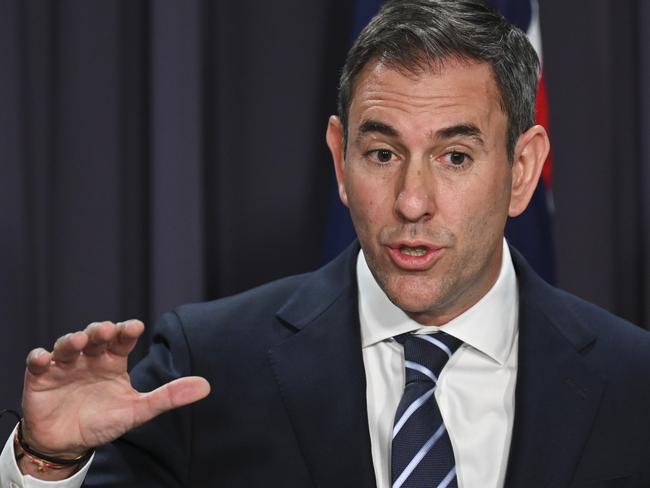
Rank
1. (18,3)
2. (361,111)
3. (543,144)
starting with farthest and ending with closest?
(18,3)
(543,144)
(361,111)

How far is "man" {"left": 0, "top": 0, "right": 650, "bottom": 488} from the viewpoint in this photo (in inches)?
66.7

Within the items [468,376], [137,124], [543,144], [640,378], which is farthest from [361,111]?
[137,124]

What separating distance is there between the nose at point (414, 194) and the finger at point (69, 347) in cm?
51

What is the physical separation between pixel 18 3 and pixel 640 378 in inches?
62.2

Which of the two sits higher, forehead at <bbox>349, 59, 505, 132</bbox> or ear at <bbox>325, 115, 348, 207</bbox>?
forehead at <bbox>349, 59, 505, 132</bbox>

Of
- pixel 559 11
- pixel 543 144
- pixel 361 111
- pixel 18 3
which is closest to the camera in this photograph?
pixel 361 111

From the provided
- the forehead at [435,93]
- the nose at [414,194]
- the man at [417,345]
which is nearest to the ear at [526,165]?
the man at [417,345]

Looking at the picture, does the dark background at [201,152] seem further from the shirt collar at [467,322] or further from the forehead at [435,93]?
the forehead at [435,93]

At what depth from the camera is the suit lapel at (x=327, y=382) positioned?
5.62ft

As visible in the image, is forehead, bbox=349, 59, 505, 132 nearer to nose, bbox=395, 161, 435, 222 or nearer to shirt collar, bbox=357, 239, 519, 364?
nose, bbox=395, 161, 435, 222

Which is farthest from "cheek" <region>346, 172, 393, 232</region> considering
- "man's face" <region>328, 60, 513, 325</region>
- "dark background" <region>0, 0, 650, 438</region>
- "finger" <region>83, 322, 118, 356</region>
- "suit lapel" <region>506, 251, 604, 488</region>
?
"dark background" <region>0, 0, 650, 438</region>

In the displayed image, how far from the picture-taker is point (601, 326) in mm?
1917

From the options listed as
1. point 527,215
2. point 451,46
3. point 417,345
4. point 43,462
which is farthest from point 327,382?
point 527,215

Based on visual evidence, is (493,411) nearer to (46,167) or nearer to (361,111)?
(361,111)
